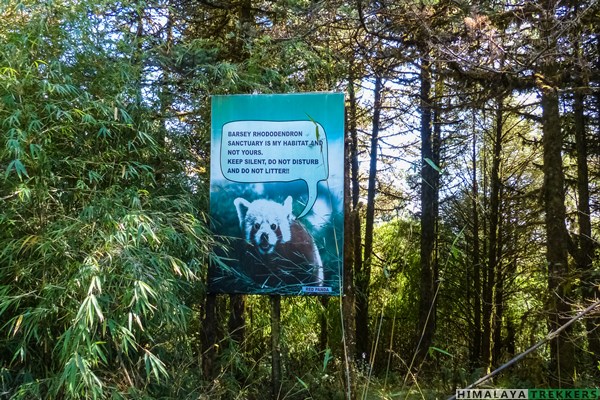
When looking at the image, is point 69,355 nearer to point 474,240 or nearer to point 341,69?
point 341,69

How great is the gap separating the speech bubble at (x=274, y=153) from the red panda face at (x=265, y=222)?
0.47ft

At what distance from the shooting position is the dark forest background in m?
2.89

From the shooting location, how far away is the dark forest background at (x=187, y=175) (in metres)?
2.89

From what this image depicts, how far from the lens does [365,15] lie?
194 inches

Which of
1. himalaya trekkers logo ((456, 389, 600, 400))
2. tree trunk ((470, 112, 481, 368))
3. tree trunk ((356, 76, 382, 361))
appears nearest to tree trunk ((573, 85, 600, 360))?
tree trunk ((470, 112, 481, 368))

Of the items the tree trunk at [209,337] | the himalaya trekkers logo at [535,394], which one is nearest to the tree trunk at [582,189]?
the himalaya trekkers logo at [535,394]

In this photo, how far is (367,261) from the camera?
9.35 metres

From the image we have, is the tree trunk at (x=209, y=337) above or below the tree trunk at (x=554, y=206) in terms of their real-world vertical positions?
below

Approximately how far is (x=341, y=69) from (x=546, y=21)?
2081 millimetres

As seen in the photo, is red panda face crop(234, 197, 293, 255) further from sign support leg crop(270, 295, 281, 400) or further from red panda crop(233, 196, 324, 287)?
sign support leg crop(270, 295, 281, 400)

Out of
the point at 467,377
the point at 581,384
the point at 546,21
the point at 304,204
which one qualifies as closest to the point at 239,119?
the point at 304,204

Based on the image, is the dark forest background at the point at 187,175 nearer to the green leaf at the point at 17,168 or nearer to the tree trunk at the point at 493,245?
the green leaf at the point at 17,168

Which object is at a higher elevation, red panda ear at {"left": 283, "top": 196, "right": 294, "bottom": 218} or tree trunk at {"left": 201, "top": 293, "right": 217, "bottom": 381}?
red panda ear at {"left": 283, "top": 196, "right": 294, "bottom": 218}

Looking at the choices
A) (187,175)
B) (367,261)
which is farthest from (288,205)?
(367,261)
